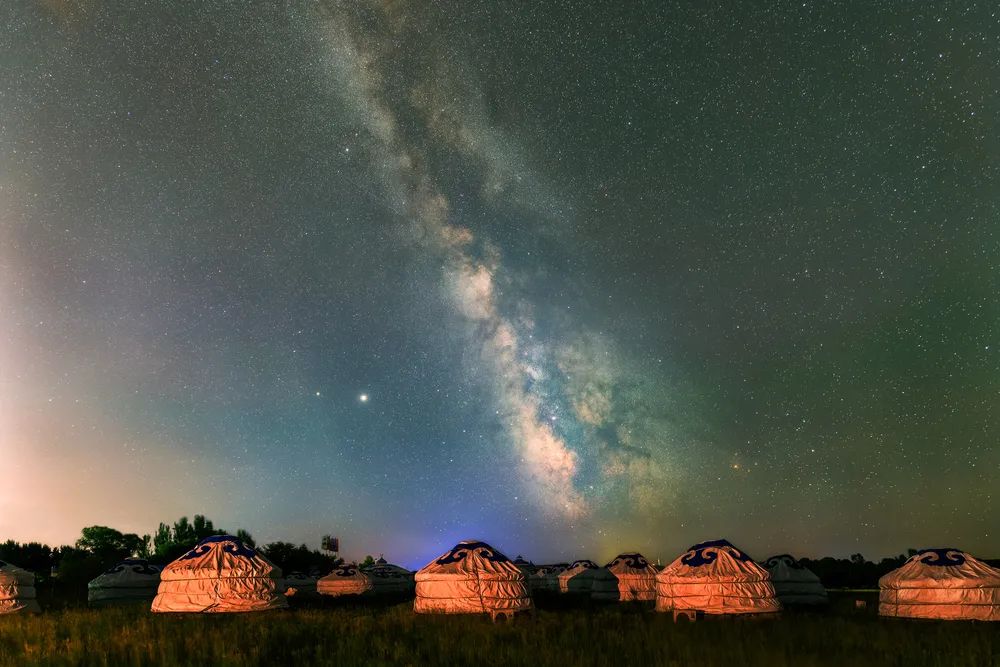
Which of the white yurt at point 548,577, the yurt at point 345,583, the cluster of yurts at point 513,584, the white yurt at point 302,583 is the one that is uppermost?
the cluster of yurts at point 513,584

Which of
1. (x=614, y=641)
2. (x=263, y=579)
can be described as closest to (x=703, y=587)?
(x=614, y=641)

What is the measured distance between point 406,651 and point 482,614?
502 inches

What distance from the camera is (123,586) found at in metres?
42.6

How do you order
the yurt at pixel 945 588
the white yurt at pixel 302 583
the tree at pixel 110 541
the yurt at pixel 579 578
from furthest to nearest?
the tree at pixel 110 541
the white yurt at pixel 302 583
the yurt at pixel 579 578
the yurt at pixel 945 588

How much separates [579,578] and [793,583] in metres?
19.0

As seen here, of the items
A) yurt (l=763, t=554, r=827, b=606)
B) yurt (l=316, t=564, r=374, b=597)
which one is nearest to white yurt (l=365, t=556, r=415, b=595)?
yurt (l=316, t=564, r=374, b=597)

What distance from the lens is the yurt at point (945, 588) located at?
2695cm

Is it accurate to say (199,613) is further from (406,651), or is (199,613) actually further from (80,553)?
(80,553)

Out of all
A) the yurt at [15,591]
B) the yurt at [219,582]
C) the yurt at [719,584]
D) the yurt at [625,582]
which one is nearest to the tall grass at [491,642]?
the yurt at [719,584]

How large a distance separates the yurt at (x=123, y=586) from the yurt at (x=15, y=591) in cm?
699

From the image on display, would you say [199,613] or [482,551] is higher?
[482,551]

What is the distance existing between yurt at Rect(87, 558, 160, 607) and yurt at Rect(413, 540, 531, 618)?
70.1 feet

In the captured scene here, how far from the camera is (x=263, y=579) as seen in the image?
108ft

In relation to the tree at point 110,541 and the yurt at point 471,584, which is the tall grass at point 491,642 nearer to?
the yurt at point 471,584
